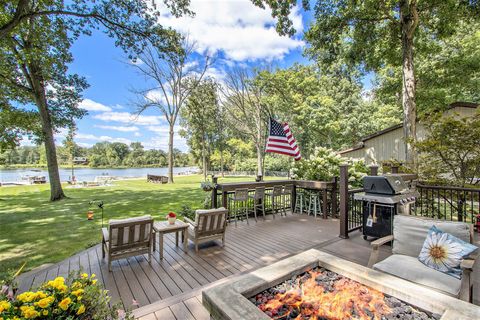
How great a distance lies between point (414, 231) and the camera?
107 inches

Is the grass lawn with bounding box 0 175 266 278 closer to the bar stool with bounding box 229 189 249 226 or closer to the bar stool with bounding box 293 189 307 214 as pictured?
the bar stool with bounding box 229 189 249 226

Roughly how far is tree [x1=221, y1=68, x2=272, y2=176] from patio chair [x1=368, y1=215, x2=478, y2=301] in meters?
16.7

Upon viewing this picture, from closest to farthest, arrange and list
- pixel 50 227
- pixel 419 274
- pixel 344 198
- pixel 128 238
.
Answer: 1. pixel 419 274
2. pixel 128 238
3. pixel 344 198
4. pixel 50 227

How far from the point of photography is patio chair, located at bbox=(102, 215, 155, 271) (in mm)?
3188

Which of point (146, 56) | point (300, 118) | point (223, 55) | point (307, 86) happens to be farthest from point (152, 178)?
point (307, 86)

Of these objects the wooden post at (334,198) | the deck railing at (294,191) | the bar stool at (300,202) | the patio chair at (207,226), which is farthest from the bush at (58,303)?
the bar stool at (300,202)

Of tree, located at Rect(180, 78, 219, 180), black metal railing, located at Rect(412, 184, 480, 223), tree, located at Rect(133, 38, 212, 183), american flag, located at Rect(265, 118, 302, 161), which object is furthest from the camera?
tree, located at Rect(180, 78, 219, 180)

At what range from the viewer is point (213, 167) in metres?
35.6

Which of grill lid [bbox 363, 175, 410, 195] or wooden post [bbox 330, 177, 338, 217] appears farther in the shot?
wooden post [bbox 330, 177, 338, 217]

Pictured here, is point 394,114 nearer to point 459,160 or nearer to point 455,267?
point 459,160

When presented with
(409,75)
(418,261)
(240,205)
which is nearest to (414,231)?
(418,261)

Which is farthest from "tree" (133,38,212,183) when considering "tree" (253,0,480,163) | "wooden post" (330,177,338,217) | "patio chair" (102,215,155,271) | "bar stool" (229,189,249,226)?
"patio chair" (102,215,155,271)

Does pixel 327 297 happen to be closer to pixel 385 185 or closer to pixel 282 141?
pixel 385 185

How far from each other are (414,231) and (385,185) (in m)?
1.07
